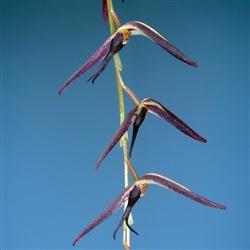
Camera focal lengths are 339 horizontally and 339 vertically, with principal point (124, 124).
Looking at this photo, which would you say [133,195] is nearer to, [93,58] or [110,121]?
[93,58]

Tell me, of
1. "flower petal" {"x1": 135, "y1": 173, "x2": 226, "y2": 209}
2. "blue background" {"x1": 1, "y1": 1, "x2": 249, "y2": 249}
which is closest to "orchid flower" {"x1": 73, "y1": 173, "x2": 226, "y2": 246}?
"flower petal" {"x1": 135, "y1": 173, "x2": 226, "y2": 209}

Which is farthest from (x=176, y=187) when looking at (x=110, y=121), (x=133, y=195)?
(x=110, y=121)

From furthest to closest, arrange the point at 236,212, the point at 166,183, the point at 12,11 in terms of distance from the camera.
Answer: the point at 236,212, the point at 12,11, the point at 166,183

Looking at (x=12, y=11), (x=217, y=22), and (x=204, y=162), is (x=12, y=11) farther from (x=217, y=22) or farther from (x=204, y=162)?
(x=204, y=162)

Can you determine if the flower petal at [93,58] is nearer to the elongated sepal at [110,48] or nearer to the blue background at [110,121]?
the elongated sepal at [110,48]

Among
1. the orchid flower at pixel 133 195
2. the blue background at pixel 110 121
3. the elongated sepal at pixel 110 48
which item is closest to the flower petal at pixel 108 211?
the orchid flower at pixel 133 195

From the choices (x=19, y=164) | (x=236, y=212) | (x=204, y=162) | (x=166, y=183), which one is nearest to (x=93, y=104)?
(x=19, y=164)
